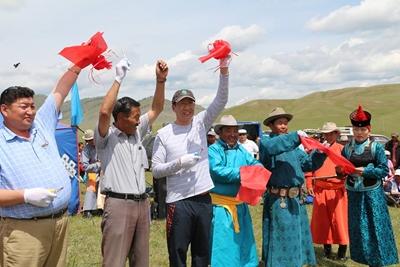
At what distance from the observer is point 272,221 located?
5723 millimetres

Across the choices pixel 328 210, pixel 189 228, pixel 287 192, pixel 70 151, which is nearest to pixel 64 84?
pixel 189 228

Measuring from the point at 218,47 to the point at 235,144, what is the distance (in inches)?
50.9

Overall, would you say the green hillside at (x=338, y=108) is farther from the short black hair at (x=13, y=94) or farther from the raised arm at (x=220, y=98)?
the short black hair at (x=13, y=94)

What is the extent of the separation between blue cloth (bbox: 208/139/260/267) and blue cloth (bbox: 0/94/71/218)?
2.07m

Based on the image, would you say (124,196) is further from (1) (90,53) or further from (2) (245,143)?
(2) (245,143)

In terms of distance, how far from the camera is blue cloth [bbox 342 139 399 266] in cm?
587

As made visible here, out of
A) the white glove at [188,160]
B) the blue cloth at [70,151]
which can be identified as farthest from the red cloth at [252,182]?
the blue cloth at [70,151]

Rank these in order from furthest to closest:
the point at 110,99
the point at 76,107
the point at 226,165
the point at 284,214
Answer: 1. the point at 76,107
2. the point at 284,214
3. the point at 226,165
4. the point at 110,99

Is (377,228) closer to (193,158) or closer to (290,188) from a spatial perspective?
(290,188)

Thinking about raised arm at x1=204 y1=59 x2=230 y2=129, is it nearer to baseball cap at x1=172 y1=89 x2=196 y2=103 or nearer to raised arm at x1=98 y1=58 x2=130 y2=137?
baseball cap at x1=172 y1=89 x2=196 y2=103

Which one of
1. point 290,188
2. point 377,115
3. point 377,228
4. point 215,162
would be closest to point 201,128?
point 215,162

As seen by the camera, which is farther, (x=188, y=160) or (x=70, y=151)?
(x=70, y=151)

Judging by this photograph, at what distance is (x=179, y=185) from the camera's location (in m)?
4.66

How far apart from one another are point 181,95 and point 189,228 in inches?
49.6
